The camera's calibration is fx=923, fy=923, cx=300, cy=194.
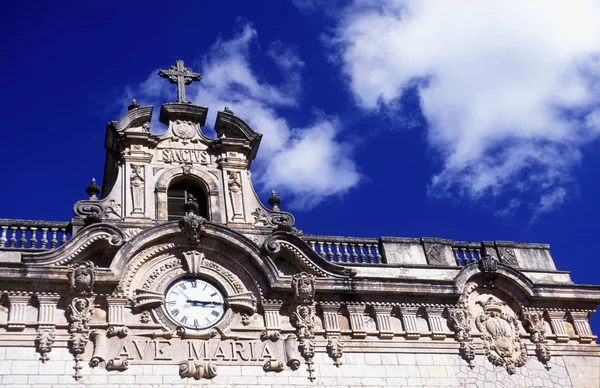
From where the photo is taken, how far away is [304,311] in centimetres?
1659

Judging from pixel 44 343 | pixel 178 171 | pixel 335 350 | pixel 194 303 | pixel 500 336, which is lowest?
pixel 335 350

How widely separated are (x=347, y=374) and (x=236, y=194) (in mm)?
4333

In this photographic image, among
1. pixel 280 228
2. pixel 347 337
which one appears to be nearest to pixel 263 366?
pixel 347 337

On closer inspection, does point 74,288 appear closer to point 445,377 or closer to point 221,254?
point 221,254

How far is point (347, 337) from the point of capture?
16656mm

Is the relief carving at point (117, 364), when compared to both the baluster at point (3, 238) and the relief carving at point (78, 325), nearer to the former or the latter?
the relief carving at point (78, 325)

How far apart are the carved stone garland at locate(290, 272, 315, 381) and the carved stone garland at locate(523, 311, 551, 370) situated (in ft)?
14.2

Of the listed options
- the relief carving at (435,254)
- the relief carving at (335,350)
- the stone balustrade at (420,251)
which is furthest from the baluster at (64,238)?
the relief carving at (435,254)

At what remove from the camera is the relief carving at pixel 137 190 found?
17467 millimetres

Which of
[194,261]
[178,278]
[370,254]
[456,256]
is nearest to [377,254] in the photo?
[370,254]

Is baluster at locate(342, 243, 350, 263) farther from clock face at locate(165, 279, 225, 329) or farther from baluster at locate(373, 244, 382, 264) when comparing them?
clock face at locate(165, 279, 225, 329)

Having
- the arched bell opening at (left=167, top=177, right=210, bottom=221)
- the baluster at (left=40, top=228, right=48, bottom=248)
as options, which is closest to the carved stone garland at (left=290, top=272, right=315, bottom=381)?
the arched bell opening at (left=167, top=177, right=210, bottom=221)

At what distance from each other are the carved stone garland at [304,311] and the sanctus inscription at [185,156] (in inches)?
137

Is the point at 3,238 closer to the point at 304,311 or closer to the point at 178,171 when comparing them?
the point at 178,171
